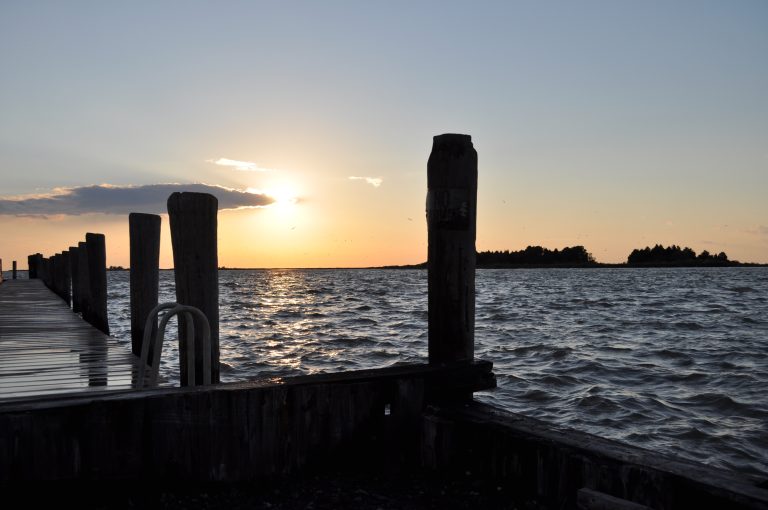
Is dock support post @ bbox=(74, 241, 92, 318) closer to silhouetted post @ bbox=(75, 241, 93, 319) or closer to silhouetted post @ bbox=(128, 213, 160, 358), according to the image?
silhouetted post @ bbox=(75, 241, 93, 319)

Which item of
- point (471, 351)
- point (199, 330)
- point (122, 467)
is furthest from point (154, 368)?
point (471, 351)

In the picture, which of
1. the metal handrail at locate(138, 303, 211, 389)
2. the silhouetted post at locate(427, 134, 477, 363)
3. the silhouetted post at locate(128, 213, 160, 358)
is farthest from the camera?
the silhouetted post at locate(128, 213, 160, 358)

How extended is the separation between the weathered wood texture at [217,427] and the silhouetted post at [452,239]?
23 centimetres

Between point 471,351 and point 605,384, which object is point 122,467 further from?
point 605,384

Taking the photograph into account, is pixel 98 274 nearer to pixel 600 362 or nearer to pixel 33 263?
pixel 600 362

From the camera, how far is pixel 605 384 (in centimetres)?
1138

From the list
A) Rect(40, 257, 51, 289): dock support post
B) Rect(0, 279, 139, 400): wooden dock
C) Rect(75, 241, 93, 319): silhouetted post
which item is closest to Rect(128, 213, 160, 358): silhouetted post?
Rect(0, 279, 139, 400): wooden dock

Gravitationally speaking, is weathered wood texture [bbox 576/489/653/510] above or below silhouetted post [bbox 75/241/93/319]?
below

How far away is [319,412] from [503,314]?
23780 mm

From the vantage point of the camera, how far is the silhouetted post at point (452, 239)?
171 inches

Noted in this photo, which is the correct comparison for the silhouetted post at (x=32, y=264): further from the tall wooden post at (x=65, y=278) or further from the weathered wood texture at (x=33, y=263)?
the tall wooden post at (x=65, y=278)

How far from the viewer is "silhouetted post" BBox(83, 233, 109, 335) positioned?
1353 centimetres

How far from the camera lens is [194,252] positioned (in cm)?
526

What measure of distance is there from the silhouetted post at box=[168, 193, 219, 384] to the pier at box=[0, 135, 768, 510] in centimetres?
10
